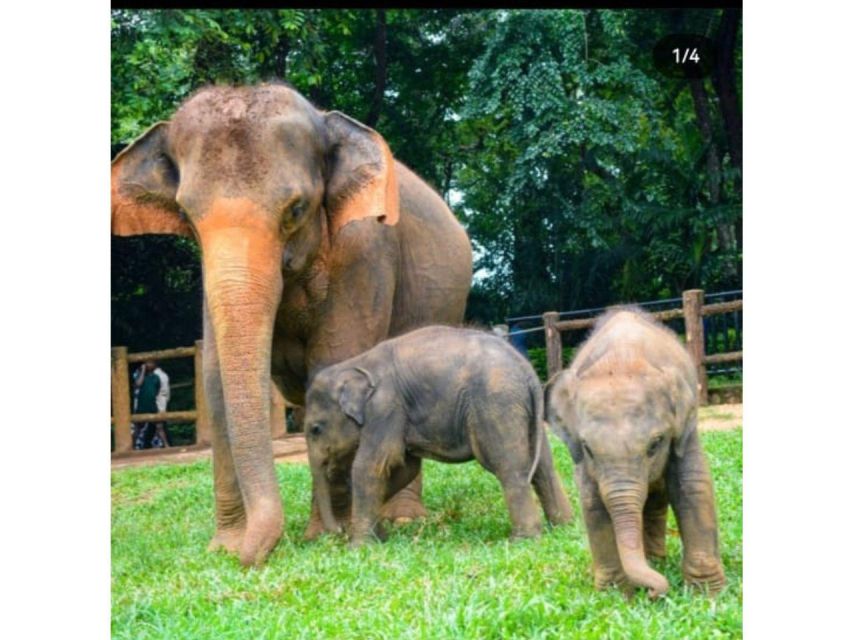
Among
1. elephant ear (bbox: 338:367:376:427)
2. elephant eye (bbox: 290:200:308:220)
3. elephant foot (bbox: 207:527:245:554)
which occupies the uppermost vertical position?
elephant eye (bbox: 290:200:308:220)

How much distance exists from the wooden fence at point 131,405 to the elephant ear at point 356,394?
0.37 m

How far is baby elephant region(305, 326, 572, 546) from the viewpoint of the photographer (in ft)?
11.8

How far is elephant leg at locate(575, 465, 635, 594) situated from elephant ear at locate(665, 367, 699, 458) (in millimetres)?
182

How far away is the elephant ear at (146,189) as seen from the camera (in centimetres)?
360

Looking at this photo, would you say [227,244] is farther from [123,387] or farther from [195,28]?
[195,28]

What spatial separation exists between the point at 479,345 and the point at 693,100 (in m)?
1.06

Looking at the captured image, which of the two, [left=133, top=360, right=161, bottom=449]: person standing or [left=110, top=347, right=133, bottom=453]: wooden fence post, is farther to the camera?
[left=133, top=360, right=161, bottom=449]: person standing

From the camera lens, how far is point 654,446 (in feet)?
8.25

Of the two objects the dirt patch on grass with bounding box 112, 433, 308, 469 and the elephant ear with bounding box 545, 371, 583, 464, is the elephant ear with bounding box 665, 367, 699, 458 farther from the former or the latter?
the dirt patch on grass with bounding box 112, 433, 308, 469

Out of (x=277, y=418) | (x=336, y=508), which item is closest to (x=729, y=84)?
(x=336, y=508)

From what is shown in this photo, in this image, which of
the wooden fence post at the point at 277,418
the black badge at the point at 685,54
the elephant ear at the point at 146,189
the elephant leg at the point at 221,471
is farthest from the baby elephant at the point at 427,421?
the black badge at the point at 685,54

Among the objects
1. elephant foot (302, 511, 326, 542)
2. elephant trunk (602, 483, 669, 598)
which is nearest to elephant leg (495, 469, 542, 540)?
elephant foot (302, 511, 326, 542)

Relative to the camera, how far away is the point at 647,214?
3195 mm
